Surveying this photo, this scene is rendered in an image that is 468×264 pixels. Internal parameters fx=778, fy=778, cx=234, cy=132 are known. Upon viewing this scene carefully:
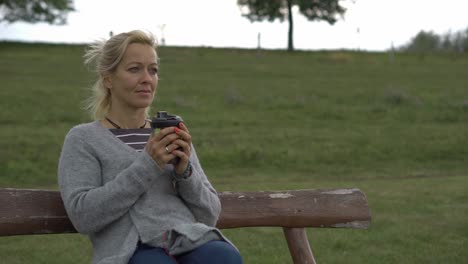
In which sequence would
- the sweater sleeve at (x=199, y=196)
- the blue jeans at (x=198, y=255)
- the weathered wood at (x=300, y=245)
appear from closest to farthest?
1. the blue jeans at (x=198, y=255)
2. the sweater sleeve at (x=199, y=196)
3. the weathered wood at (x=300, y=245)

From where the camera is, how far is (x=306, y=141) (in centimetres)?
1508

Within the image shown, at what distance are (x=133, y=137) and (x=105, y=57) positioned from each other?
0.40 metres

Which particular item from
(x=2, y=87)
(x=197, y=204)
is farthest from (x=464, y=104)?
(x=197, y=204)

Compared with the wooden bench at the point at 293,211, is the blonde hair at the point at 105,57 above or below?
above

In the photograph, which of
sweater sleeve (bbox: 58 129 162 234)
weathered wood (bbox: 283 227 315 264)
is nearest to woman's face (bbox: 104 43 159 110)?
sweater sleeve (bbox: 58 129 162 234)

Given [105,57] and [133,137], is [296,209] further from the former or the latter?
[105,57]

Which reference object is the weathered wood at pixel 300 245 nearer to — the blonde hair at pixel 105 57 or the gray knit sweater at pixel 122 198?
the gray knit sweater at pixel 122 198

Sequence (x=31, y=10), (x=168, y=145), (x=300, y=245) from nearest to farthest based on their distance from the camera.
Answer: (x=168, y=145)
(x=300, y=245)
(x=31, y=10)

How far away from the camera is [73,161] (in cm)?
346

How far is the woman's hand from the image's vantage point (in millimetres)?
3291

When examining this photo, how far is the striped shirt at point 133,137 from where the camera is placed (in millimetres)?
3637

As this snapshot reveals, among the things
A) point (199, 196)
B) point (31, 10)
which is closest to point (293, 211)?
point (199, 196)

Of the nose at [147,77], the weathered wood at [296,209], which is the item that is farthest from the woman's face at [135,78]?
the weathered wood at [296,209]

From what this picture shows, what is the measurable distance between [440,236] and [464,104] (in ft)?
42.8
